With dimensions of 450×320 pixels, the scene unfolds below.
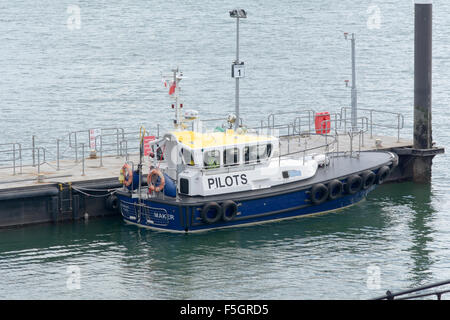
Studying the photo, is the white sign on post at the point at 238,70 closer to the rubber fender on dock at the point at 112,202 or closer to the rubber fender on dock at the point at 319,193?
the rubber fender on dock at the point at 319,193

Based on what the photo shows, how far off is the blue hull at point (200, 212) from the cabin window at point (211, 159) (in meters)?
1.19

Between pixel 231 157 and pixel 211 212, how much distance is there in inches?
67.8

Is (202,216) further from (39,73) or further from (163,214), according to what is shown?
(39,73)

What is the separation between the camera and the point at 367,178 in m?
27.4

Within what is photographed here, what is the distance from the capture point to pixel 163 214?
80.7ft

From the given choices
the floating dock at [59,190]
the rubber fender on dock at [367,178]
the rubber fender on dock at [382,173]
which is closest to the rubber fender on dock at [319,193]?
the floating dock at [59,190]

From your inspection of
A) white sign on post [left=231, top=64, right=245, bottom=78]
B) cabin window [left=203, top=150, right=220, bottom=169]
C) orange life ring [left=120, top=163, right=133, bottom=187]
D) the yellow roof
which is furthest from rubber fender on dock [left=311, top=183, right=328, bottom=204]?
orange life ring [left=120, top=163, right=133, bottom=187]

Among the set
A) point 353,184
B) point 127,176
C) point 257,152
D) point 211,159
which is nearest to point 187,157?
point 211,159

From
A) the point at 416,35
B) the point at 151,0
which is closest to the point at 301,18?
the point at 151,0

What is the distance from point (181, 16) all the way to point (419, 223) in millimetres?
57954

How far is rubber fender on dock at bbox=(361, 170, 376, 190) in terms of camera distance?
27.3 meters

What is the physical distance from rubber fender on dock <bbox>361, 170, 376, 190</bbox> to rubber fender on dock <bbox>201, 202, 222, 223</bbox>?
5.27m

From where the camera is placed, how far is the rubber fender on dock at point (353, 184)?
2697 cm

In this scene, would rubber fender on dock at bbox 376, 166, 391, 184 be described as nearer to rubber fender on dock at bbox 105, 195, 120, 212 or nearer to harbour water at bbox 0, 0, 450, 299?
harbour water at bbox 0, 0, 450, 299
